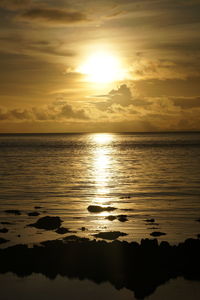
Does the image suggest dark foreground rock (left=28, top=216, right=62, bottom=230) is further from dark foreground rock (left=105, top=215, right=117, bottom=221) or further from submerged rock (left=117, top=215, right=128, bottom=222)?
submerged rock (left=117, top=215, right=128, bottom=222)

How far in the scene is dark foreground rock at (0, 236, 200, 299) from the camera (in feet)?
63.4

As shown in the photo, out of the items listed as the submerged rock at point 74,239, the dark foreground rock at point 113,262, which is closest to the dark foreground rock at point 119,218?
the submerged rock at point 74,239

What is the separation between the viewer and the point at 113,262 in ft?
65.4

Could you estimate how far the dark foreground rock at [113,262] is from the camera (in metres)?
19.3

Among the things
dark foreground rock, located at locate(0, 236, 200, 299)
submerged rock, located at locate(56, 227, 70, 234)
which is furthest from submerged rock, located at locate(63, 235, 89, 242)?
submerged rock, located at locate(56, 227, 70, 234)

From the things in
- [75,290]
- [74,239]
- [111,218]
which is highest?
[74,239]

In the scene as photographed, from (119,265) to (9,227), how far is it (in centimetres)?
1089

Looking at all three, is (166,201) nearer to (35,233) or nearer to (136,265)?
(35,233)

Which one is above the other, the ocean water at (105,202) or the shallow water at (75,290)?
the ocean water at (105,202)

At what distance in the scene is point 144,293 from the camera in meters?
18.0

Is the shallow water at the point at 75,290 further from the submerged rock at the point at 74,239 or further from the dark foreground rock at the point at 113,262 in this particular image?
the submerged rock at the point at 74,239

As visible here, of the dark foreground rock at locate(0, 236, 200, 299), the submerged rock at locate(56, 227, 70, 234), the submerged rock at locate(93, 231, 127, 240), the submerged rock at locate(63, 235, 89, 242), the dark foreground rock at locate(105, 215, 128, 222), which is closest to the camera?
the dark foreground rock at locate(0, 236, 200, 299)

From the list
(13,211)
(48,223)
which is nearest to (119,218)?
A: (48,223)

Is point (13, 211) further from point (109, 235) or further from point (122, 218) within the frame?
point (109, 235)
